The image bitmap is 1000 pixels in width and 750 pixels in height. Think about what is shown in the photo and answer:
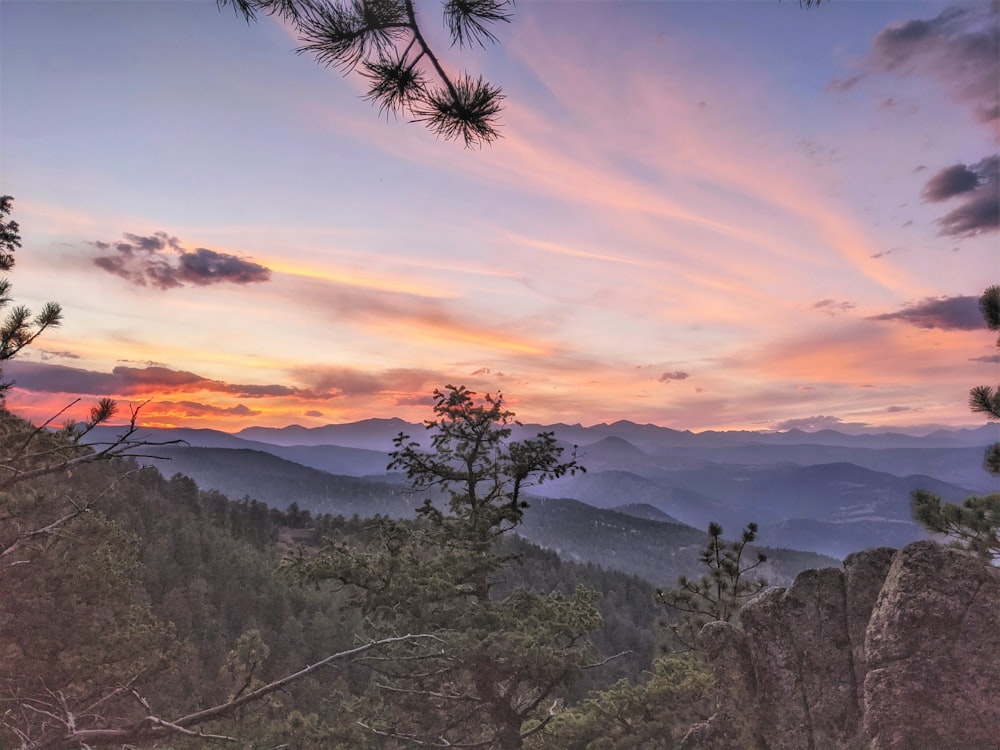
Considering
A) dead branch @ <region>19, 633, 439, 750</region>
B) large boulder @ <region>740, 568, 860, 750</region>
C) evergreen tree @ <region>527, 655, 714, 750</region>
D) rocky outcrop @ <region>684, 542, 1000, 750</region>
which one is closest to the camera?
dead branch @ <region>19, 633, 439, 750</region>

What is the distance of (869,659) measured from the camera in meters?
10.0

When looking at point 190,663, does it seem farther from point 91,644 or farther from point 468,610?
point 468,610

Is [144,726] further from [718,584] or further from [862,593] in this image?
[718,584]

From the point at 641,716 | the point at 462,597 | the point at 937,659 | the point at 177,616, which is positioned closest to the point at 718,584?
the point at 641,716

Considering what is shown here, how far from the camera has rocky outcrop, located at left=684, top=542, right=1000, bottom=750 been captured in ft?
30.5

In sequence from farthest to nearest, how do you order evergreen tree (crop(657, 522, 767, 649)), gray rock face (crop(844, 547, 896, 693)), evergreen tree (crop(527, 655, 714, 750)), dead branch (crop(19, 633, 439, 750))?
1. evergreen tree (crop(657, 522, 767, 649))
2. evergreen tree (crop(527, 655, 714, 750))
3. gray rock face (crop(844, 547, 896, 693))
4. dead branch (crop(19, 633, 439, 750))

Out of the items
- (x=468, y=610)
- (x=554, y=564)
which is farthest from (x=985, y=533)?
(x=554, y=564)

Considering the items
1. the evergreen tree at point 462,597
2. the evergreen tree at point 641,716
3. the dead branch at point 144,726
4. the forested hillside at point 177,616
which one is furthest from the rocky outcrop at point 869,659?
the dead branch at point 144,726

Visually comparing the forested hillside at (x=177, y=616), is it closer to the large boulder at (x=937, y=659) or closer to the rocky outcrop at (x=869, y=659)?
the rocky outcrop at (x=869, y=659)

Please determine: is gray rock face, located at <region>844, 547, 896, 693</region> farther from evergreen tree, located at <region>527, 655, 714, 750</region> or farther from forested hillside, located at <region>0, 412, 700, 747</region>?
evergreen tree, located at <region>527, 655, 714, 750</region>

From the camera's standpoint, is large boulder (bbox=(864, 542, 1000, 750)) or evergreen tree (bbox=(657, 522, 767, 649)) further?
evergreen tree (bbox=(657, 522, 767, 649))

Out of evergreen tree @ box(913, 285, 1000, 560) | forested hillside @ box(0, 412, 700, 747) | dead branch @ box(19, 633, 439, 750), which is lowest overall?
forested hillside @ box(0, 412, 700, 747)

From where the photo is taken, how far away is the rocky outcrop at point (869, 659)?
9.30 m

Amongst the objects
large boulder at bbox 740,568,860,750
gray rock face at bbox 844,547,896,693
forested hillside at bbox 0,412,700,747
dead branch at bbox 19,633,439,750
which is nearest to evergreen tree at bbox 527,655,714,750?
forested hillside at bbox 0,412,700,747
